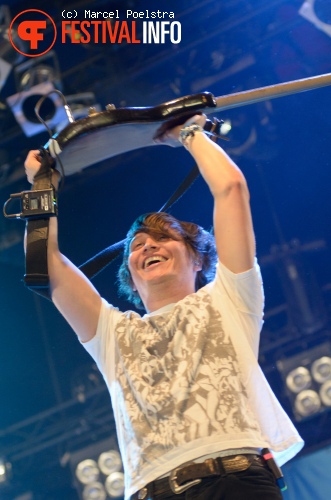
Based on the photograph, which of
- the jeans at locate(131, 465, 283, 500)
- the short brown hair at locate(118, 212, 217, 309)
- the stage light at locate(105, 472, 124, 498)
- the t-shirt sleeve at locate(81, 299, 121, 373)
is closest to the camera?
the jeans at locate(131, 465, 283, 500)

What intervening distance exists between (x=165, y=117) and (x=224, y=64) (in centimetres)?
154

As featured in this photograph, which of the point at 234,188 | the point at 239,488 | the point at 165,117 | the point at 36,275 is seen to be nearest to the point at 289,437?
the point at 239,488

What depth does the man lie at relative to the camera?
1.73 m

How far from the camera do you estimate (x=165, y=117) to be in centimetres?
213

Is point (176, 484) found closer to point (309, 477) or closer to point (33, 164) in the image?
point (33, 164)

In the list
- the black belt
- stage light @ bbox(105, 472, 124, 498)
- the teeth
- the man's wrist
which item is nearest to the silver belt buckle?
the black belt

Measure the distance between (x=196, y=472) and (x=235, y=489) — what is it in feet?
0.32

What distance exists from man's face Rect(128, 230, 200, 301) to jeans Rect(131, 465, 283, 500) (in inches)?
24.4

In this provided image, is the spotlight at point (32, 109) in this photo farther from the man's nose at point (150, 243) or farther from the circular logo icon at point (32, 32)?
the man's nose at point (150, 243)

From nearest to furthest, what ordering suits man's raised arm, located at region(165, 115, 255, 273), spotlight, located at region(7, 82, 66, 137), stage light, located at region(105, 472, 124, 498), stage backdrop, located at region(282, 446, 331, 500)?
man's raised arm, located at region(165, 115, 255, 273)
stage backdrop, located at region(282, 446, 331, 500)
stage light, located at region(105, 472, 124, 498)
spotlight, located at region(7, 82, 66, 137)

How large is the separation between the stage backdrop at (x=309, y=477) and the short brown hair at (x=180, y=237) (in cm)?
105

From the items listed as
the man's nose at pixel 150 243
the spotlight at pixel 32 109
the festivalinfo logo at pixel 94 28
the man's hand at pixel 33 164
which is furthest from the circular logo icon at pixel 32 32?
A: the man's nose at pixel 150 243

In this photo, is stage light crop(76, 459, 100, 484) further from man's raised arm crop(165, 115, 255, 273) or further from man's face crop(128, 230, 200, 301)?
man's raised arm crop(165, 115, 255, 273)

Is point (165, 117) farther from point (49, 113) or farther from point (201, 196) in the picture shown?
point (49, 113)
